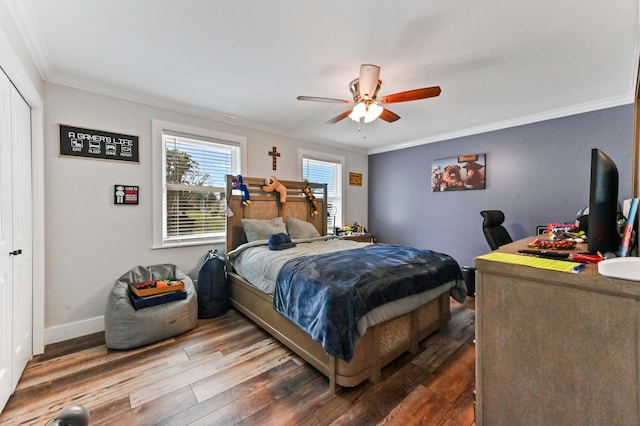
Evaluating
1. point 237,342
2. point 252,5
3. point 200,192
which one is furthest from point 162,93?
point 237,342

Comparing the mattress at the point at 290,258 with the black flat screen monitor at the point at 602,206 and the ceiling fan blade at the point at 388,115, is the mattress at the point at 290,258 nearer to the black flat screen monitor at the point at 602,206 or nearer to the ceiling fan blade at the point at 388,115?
the black flat screen monitor at the point at 602,206

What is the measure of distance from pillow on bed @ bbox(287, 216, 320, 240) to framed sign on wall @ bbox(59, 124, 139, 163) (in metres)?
1.94

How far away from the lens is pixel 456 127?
3.84 meters

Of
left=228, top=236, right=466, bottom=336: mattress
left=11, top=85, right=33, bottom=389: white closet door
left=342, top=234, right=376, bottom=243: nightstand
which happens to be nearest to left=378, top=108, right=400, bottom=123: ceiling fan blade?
left=228, top=236, right=466, bottom=336: mattress

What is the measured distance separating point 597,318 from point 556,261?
0.25 meters

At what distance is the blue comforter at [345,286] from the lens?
167 centimetres

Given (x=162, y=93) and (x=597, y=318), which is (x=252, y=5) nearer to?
(x=162, y=93)

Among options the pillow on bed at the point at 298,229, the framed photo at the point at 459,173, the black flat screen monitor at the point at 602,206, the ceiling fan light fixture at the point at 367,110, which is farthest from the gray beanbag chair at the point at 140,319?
the framed photo at the point at 459,173

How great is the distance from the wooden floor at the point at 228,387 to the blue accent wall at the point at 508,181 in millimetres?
2054

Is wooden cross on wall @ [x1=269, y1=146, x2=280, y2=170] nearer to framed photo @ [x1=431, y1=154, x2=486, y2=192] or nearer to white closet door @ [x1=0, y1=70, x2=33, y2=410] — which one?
white closet door @ [x1=0, y1=70, x2=33, y2=410]

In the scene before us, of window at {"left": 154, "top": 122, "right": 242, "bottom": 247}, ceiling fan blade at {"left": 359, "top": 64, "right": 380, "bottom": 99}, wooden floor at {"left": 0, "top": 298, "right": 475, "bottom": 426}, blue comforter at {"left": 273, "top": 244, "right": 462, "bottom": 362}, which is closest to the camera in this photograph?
wooden floor at {"left": 0, "top": 298, "right": 475, "bottom": 426}

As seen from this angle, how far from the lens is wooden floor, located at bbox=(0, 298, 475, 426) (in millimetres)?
1564

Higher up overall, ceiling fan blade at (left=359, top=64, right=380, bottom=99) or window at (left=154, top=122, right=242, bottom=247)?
ceiling fan blade at (left=359, top=64, right=380, bottom=99)

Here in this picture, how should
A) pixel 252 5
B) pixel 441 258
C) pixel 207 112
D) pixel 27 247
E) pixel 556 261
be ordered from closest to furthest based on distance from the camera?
pixel 556 261 → pixel 252 5 → pixel 27 247 → pixel 441 258 → pixel 207 112
